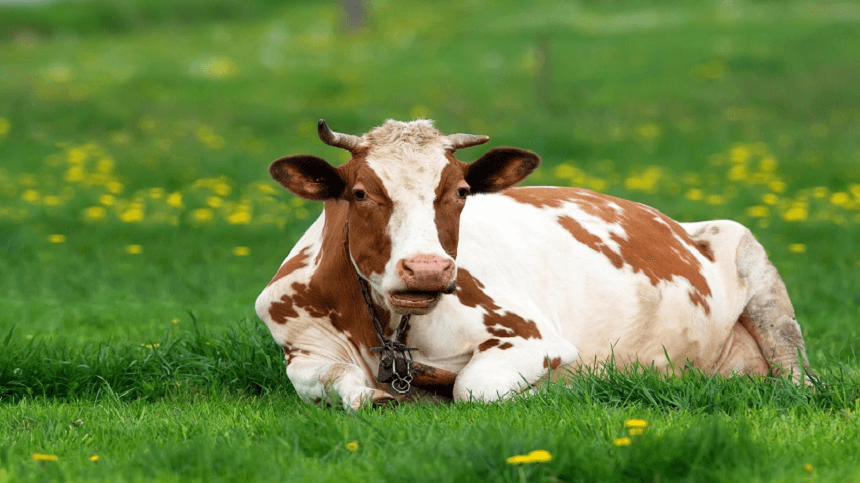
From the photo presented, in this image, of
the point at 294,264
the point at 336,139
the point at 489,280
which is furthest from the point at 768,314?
the point at 336,139

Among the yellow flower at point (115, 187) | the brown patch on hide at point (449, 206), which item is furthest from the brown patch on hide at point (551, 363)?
the yellow flower at point (115, 187)

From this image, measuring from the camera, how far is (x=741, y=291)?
6.94m

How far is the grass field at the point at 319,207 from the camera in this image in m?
4.27

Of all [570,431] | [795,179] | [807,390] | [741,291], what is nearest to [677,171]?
[795,179]

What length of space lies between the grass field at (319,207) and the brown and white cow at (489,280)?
1.28ft

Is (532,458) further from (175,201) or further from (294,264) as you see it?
(175,201)

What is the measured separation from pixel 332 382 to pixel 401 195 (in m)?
Result: 0.97

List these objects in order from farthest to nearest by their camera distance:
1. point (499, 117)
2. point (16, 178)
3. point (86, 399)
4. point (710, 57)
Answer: point (710, 57), point (499, 117), point (16, 178), point (86, 399)

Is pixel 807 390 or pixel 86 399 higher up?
pixel 807 390

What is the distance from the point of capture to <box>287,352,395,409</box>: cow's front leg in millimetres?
5234

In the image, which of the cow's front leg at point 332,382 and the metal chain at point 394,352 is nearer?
the cow's front leg at point 332,382

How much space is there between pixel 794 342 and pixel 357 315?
2804mm

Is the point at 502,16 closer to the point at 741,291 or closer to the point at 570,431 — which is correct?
the point at 741,291

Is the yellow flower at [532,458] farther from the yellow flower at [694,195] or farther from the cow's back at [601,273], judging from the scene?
the yellow flower at [694,195]
